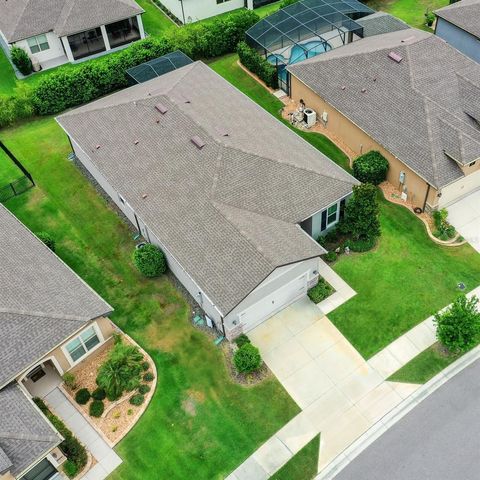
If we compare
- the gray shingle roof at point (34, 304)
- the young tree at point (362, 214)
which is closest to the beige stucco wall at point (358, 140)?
the young tree at point (362, 214)

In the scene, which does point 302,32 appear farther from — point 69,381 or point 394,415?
point 69,381

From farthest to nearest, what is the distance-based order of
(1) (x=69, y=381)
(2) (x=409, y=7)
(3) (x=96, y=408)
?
(2) (x=409, y=7)
(1) (x=69, y=381)
(3) (x=96, y=408)

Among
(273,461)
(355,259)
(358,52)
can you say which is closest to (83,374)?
(273,461)

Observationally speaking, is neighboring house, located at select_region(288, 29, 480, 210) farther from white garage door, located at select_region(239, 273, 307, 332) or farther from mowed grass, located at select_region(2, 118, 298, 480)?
mowed grass, located at select_region(2, 118, 298, 480)

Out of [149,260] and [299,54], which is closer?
[149,260]

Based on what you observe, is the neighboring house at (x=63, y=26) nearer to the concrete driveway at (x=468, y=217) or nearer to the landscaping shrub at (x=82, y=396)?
the landscaping shrub at (x=82, y=396)

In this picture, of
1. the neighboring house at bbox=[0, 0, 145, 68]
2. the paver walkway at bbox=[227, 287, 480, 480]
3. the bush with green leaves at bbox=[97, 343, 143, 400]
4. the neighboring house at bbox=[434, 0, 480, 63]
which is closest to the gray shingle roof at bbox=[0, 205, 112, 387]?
the bush with green leaves at bbox=[97, 343, 143, 400]

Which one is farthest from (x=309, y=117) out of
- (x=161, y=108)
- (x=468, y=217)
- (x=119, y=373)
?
(x=119, y=373)
